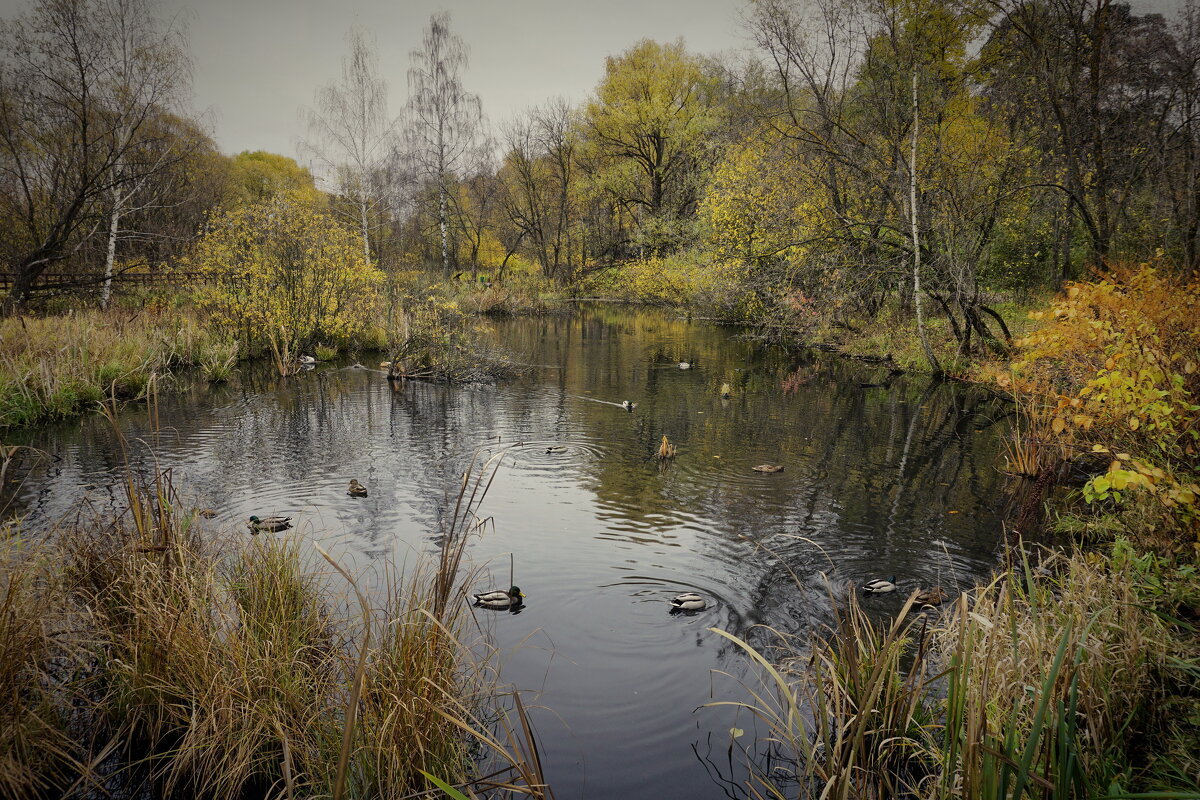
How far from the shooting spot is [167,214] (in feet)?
88.1

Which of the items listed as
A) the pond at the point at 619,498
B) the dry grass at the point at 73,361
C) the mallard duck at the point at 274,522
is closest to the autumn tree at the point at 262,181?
the dry grass at the point at 73,361

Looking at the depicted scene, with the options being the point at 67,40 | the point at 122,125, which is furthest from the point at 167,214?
the point at 67,40

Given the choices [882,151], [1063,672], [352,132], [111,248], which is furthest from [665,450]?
[352,132]

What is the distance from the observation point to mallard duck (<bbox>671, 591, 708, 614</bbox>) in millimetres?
5227

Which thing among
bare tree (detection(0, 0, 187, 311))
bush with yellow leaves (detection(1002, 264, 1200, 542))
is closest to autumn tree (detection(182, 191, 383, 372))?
bare tree (detection(0, 0, 187, 311))

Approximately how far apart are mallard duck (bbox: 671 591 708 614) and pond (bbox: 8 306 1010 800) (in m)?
0.11

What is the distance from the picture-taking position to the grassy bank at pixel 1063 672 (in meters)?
2.27

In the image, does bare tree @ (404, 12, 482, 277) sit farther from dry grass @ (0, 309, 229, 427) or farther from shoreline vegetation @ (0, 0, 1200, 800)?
dry grass @ (0, 309, 229, 427)

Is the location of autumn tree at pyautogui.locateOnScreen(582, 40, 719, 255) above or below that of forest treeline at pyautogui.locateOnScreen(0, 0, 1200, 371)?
above

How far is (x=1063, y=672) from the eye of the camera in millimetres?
2875

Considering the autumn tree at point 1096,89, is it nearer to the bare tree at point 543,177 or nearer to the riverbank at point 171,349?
the riverbank at point 171,349

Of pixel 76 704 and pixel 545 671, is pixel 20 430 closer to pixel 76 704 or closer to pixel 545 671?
pixel 76 704

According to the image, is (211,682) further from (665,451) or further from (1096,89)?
(1096,89)

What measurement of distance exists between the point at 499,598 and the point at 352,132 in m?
27.2
